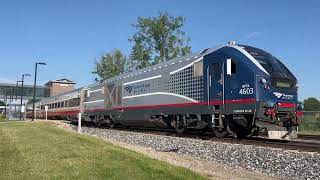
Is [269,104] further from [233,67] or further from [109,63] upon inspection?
[109,63]

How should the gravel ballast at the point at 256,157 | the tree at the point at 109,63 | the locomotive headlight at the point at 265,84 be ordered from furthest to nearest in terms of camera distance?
the tree at the point at 109,63, the locomotive headlight at the point at 265,84, the gravel ballast at the point at 256,157

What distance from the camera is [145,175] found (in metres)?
8.98

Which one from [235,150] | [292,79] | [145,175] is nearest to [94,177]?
[145,175]

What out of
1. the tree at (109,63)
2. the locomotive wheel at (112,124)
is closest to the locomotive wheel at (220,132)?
the locomotive wheel at (112,124)

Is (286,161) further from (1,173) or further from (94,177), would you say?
(1,173)

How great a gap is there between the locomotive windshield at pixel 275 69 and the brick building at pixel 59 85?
4853 inches

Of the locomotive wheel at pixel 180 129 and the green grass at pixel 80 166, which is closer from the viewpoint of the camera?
the green grass at pixel 80 166

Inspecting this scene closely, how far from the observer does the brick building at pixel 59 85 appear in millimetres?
138725

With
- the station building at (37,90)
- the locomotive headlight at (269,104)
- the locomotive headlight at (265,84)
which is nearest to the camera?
the locomotive headlight at (269,104)

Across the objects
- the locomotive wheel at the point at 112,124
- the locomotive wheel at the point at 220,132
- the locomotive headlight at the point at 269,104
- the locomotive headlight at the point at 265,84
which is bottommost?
the locomotive wheel at the point at 220,132

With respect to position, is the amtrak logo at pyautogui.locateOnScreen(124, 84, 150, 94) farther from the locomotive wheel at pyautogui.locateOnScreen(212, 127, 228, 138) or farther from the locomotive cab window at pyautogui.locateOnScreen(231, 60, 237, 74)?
the locomotive cab window at pyautogui.locateOnScreen(231, 60, 237, 74)

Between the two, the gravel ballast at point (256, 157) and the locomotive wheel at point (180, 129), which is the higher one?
the locomotive wheel at point (180, 129)

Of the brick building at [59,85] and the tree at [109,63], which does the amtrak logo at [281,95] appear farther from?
the brick building at [59,85]

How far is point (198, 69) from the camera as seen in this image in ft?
65.5
